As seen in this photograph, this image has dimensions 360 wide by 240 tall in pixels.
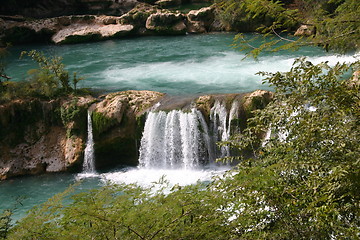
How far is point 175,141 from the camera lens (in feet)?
38.5

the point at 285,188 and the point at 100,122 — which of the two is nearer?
the point at 285,188

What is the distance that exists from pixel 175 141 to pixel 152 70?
6.40 metres

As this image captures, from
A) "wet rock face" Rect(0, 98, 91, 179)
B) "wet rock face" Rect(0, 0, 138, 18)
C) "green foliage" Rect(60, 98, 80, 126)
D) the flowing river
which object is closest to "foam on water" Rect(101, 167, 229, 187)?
the flowing river

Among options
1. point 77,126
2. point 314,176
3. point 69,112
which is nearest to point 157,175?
point 77,126

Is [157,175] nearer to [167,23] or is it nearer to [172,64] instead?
[172,64]

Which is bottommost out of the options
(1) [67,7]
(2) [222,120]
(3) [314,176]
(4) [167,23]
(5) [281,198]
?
(2) [222,120]

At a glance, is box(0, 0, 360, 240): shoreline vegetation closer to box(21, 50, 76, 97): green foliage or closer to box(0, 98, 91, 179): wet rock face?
box(0, 98, 91, 179): wet rock face

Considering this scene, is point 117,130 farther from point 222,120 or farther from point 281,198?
point 281,198

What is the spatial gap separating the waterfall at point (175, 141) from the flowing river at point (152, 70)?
24 centimetres

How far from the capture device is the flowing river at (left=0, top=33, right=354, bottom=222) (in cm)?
1107

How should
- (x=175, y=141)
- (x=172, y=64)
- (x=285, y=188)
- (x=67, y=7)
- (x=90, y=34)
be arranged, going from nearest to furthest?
(x=285, y=188) < (x=175, y=141) < (x=172, y=64) < (x=90, y=34) < (x=67, y=7)

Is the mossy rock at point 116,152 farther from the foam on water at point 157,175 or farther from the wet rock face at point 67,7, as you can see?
the wet rock face at point 67,7

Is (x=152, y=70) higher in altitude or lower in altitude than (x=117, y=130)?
higher

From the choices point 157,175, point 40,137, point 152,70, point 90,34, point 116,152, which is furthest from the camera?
point 90,34
